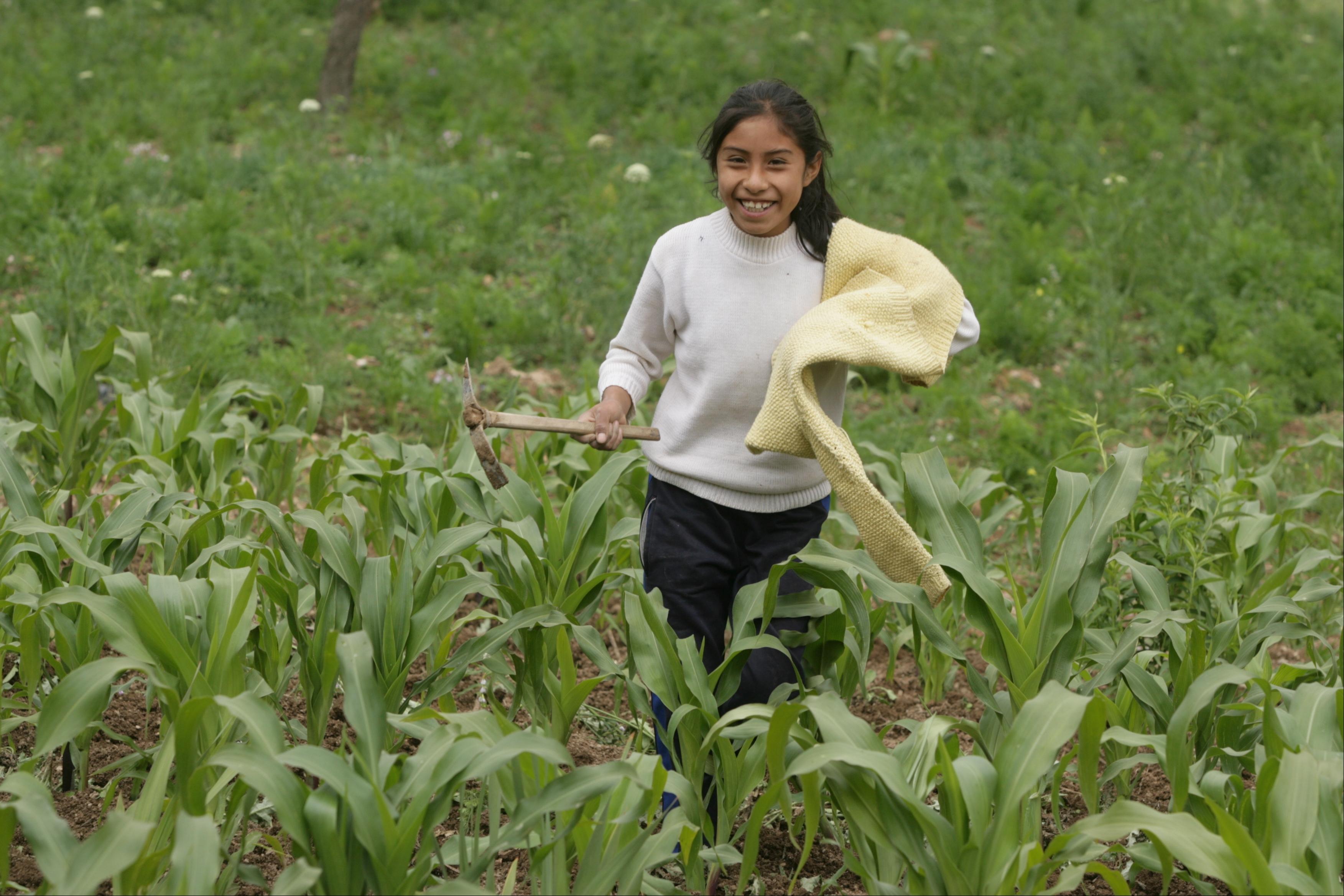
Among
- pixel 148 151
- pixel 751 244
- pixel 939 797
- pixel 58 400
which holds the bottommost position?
pixel 148 151

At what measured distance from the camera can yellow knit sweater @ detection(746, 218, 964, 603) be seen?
2.44 m

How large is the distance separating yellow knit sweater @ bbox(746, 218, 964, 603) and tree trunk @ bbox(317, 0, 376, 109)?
6.87 meters

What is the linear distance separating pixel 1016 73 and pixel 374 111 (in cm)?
464

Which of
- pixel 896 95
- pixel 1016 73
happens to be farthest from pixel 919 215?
pixel 1016 73

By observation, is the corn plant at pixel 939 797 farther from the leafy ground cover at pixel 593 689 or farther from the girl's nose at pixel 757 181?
the girl's nose at pixel 757 181

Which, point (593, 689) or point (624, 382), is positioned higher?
point (624, 382)

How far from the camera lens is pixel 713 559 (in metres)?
2.72

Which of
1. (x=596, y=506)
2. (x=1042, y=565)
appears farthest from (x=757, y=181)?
(x=1042, y=565)

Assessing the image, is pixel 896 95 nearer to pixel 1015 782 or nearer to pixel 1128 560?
pixel 1128 560

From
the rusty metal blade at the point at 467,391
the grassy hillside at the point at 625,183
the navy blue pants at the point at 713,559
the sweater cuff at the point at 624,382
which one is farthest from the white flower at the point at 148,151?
the navy blue pants at the point at 713,559

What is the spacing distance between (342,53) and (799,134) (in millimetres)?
7053

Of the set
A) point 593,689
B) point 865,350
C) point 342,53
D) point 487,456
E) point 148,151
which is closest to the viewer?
point 865,350

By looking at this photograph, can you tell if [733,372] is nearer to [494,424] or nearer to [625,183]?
[494,424]

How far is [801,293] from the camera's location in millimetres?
2658
